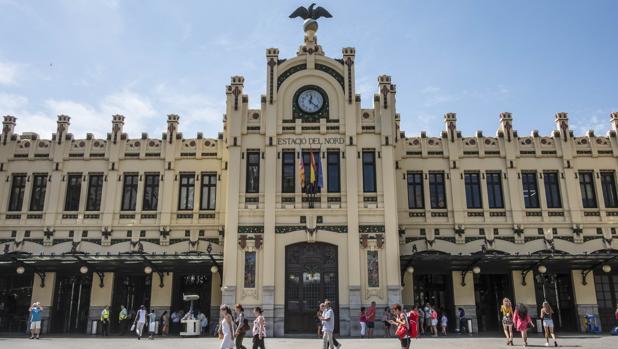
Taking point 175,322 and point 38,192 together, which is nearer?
point 175,322

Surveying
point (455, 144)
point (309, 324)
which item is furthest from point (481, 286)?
point (309, 324)

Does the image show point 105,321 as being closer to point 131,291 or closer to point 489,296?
point 131,291

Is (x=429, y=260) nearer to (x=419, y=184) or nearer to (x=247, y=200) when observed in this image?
(x=419, y=184)

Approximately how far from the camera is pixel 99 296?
2959 centimetres

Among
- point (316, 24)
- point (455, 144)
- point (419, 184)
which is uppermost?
point (316, 24)

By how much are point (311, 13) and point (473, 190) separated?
14525mm

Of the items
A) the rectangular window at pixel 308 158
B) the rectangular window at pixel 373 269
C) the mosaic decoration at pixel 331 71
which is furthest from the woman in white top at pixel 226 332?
the mosaic decoration at pixel 331 71

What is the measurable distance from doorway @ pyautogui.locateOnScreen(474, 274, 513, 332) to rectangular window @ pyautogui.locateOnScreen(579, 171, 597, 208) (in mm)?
6651

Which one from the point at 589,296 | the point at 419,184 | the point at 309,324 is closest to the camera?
the point at 309,324

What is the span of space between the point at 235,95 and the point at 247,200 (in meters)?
6.18

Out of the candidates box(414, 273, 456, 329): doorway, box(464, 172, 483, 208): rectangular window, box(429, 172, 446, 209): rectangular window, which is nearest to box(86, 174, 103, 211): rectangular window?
box(414, 273, 456, 329): doorway

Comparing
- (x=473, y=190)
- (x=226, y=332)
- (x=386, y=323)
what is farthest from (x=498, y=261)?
(x=226, y=332)

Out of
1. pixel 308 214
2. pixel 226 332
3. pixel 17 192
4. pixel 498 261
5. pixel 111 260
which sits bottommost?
pixel 226 332

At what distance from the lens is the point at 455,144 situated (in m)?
31.8
